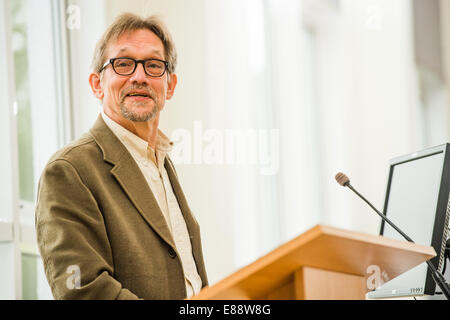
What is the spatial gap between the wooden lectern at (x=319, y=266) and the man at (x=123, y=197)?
446 mm

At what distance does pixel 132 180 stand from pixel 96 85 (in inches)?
19.6

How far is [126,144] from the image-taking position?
183cm

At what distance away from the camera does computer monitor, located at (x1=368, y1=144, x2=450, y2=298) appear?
5.49ft

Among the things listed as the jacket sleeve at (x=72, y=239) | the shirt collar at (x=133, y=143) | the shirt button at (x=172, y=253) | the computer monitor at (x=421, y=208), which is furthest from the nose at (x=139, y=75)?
the computer monitor at (x=421, y=208)

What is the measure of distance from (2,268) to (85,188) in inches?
26.2

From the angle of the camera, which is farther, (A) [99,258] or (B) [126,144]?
(B) [126,144]

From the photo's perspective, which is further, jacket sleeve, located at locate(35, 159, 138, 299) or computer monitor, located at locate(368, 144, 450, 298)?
computer monitor, located at locate(368, 144, 450, 298)

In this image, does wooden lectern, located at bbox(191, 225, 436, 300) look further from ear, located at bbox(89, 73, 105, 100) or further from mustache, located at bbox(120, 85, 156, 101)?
ear, located at bbox(89, 73, 105, 100)

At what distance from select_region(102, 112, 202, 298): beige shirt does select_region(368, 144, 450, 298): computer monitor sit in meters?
0.61

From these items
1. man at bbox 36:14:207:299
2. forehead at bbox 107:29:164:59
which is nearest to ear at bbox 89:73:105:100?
man at bbox 36:14:207:299

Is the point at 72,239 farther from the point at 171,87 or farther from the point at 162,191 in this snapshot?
the point at 171,87

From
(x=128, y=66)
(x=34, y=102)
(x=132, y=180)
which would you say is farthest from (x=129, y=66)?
(x=34, y=102)

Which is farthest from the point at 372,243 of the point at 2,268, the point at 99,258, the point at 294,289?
the point at 2,268

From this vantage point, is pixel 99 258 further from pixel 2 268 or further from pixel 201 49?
pixel 201 49
